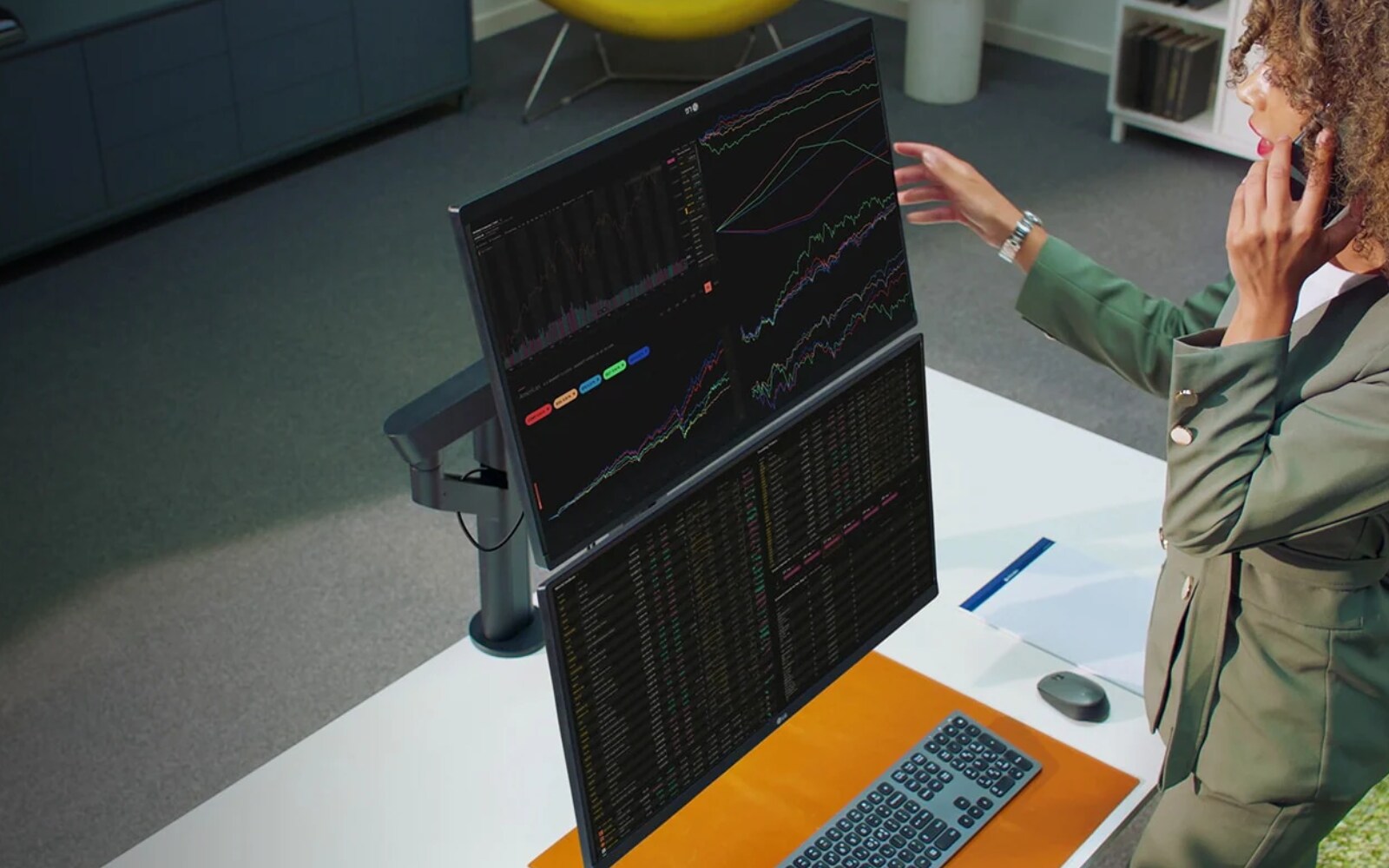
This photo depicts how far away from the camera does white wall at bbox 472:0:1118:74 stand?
5.80 meters

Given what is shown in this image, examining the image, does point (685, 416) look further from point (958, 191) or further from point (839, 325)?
point (958, 191)

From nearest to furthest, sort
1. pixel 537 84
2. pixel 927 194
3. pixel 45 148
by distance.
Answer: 1. pixel 927 194
2. pixel 45 148
3. pixel 537 84

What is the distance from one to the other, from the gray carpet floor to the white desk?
0.95 m

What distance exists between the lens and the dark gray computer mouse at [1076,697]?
5.93 ft

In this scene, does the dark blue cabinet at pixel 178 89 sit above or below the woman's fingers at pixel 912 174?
below

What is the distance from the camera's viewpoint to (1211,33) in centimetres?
516

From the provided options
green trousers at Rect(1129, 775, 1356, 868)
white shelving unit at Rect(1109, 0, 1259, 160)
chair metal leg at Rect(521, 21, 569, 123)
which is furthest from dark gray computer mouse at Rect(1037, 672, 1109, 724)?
chair metal leg at Rect(521, 21, 569, 123)

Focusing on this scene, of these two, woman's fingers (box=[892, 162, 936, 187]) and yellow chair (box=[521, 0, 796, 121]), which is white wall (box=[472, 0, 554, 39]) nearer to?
yellow chair (box=[521, 0, 796, 121])

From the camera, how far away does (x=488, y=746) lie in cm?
178

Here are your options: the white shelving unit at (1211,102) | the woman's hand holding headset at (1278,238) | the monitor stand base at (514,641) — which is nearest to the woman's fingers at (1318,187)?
the woman's hand holding headset at (1278,238)

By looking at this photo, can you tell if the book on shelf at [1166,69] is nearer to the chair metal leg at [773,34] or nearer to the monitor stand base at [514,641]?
the chair metal leg at [773,34]

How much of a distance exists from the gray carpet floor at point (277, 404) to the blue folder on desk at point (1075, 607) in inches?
37.3

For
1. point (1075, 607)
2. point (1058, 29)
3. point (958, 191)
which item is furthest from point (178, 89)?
point (1075, 607)

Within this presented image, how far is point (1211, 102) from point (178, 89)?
3193 millimetres
